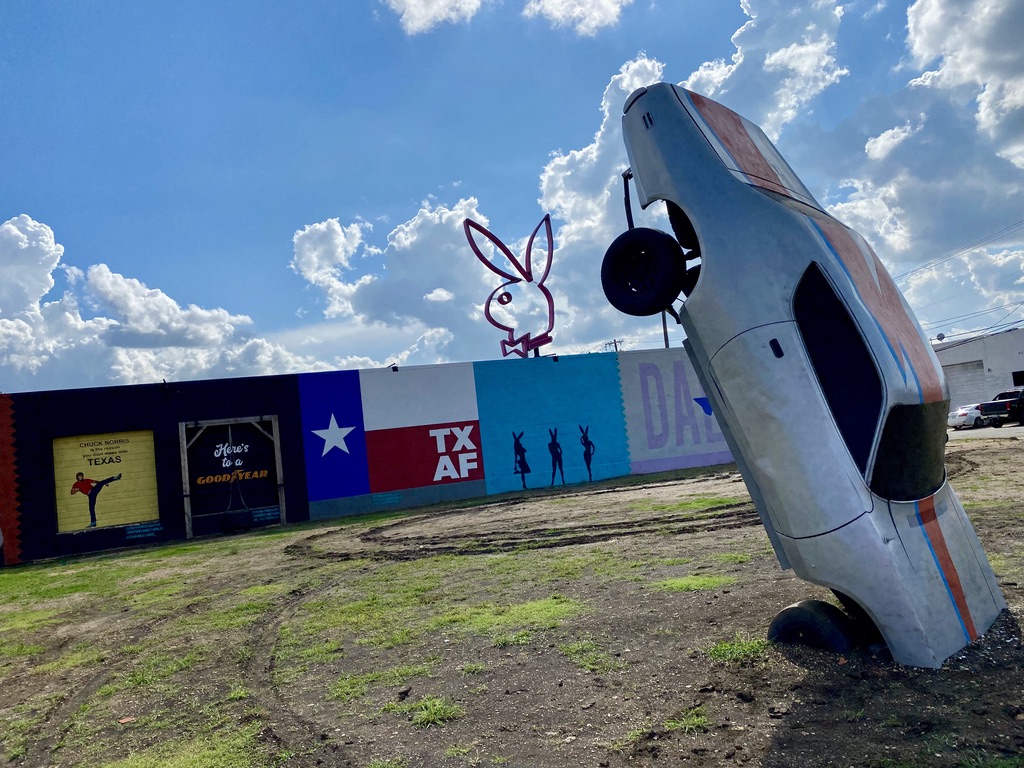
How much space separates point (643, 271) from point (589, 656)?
276cm

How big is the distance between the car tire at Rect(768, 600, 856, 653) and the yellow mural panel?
19450 millimetres

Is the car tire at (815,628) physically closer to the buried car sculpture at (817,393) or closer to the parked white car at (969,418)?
the buried car sculpture at (817,393)

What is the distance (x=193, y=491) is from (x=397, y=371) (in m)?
7.17

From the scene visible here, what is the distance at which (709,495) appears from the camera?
15.1 metres

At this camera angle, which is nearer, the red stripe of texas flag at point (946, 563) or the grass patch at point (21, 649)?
the red stripe of texas flag at point (946, 563)

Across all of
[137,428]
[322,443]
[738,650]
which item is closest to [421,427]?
[322,443]

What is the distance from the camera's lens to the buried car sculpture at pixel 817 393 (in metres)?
4.13

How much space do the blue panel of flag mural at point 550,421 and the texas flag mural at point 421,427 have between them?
1.90 ft

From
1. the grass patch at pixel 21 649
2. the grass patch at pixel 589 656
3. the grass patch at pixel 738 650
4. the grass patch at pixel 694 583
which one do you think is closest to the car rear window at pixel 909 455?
the grass patch at pixel 738 650

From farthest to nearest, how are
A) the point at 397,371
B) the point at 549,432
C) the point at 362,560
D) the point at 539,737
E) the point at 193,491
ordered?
the point at 549,432
the point at 397,371
the point at 193,491
the point at 362,560
the point at 539,737

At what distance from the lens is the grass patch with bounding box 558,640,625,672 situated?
4684 millimetres

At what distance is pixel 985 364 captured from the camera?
1753 inches

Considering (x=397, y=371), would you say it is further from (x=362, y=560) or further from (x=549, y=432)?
(x=362, y=560)

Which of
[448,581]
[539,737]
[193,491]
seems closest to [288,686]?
[539,737]
